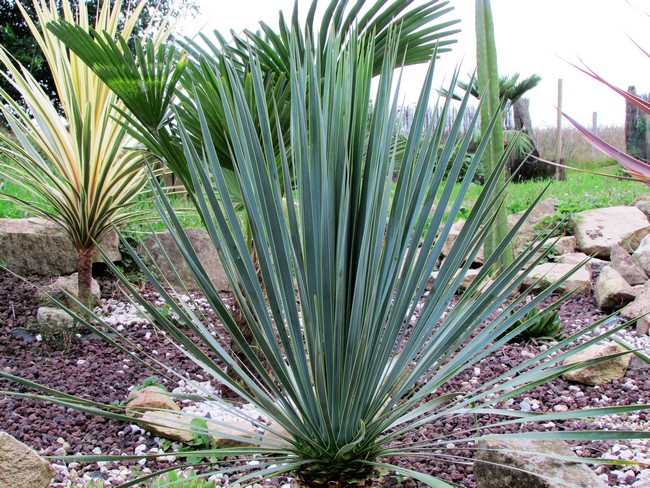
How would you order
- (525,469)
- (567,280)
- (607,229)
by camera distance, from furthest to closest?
1. (607,229)
2. (567,280)
3. (525,469)

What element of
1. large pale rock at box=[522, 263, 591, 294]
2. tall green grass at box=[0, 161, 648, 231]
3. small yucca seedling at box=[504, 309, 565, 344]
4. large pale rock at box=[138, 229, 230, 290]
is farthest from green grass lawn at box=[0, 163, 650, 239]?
small yucca seedling at box=[504, 309, 565, 344]

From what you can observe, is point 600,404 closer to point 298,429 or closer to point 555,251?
point 298,429

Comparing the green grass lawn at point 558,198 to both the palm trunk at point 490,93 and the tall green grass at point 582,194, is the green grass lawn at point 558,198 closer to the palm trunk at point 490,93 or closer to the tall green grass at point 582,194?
the tall green grass at point 582,194

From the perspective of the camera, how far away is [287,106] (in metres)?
2.39

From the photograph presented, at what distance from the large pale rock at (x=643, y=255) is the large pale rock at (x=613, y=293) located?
0.77 meters

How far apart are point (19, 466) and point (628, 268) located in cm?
434

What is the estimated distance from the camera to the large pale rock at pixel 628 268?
4.50 metres

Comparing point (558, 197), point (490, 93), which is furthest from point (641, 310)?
point (558, 197)

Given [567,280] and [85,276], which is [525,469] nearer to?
[567,280]

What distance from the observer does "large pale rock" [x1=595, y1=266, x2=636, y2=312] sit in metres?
3.94

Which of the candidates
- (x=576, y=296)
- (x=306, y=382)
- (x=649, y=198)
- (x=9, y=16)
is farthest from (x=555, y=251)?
(x=9, y=16)

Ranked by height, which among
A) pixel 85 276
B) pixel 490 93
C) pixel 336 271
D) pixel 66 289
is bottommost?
pixel 66 289

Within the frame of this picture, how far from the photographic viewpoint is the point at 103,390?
291cm

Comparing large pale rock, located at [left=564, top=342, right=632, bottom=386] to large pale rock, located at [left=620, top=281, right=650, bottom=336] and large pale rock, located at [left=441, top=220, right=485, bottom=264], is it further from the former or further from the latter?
large pale rock, located at [left=441, top=220, right=485, bottom=264]
